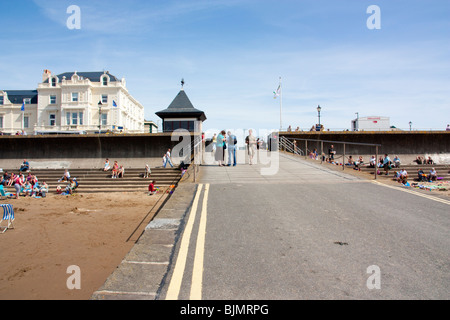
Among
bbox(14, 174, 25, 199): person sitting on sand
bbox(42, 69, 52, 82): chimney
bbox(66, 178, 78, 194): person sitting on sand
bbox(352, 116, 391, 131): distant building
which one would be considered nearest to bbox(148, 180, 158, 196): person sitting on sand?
bbox(66, 178, 78, 194): person sitting on sand

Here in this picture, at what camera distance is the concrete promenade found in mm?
3482

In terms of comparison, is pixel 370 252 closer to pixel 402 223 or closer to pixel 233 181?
pixel 402 223

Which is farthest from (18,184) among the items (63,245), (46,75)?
(46,75)

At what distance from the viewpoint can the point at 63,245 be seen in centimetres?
870

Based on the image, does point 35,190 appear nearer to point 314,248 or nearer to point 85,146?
point 85,146

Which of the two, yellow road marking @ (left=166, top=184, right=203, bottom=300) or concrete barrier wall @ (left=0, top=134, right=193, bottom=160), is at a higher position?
concrete barrier wall @ (left=0, top=134, right=193, bottom=160)

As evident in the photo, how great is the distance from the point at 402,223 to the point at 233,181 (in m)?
6.83

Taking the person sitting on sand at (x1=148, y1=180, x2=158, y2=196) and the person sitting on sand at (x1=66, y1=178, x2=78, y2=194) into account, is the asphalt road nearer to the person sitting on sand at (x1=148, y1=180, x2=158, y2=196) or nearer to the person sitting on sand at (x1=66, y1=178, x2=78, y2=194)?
the person sitting on sand at (x1=148, y1=180, x2=158, y2=196)

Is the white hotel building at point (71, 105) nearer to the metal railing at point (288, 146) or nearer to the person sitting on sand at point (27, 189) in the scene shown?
the metal railing at point (288, 146)

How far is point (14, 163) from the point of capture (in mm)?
28656

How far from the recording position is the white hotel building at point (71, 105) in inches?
2044

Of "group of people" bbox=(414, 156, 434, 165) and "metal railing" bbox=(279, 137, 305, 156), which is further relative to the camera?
"metal railing" bbox=(279, 137, 305, 156)

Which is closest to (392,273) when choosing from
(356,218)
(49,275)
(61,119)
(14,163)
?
(356,218)

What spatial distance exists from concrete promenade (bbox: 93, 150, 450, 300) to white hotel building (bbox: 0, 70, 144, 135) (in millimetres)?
46267
